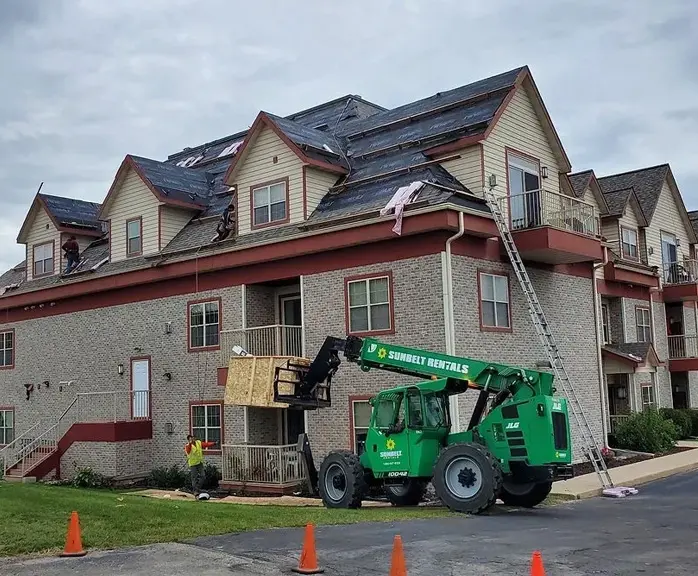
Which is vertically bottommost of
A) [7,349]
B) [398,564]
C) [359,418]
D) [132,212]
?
[398,564]

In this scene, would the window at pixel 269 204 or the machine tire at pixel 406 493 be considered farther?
the window at pixel 269 204

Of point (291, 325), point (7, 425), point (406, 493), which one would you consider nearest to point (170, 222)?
point (291, 325)

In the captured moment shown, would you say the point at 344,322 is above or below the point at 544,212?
below

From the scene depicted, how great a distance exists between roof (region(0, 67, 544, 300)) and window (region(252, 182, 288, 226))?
48cm

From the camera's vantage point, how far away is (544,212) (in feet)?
75.5

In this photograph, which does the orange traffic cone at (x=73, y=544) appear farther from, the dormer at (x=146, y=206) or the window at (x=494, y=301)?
the dormer at (x=146, y=206)

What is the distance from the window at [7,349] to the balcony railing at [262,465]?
541 inches

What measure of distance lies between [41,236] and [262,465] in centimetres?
1596

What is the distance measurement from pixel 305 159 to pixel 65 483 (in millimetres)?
12915

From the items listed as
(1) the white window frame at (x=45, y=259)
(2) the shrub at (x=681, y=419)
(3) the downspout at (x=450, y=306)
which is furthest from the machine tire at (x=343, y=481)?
(1) the white window frame at (x=45, y=259)

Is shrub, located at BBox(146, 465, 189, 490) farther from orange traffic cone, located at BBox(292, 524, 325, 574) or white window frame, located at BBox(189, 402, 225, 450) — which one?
orange traffic cone, located at BBox(292, 524, 325, 574)

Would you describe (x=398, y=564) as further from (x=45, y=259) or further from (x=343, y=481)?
(x=45, y=259)

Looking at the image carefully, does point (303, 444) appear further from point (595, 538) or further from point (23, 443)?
point (23, 443)

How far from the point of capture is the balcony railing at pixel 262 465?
74.0 ft
